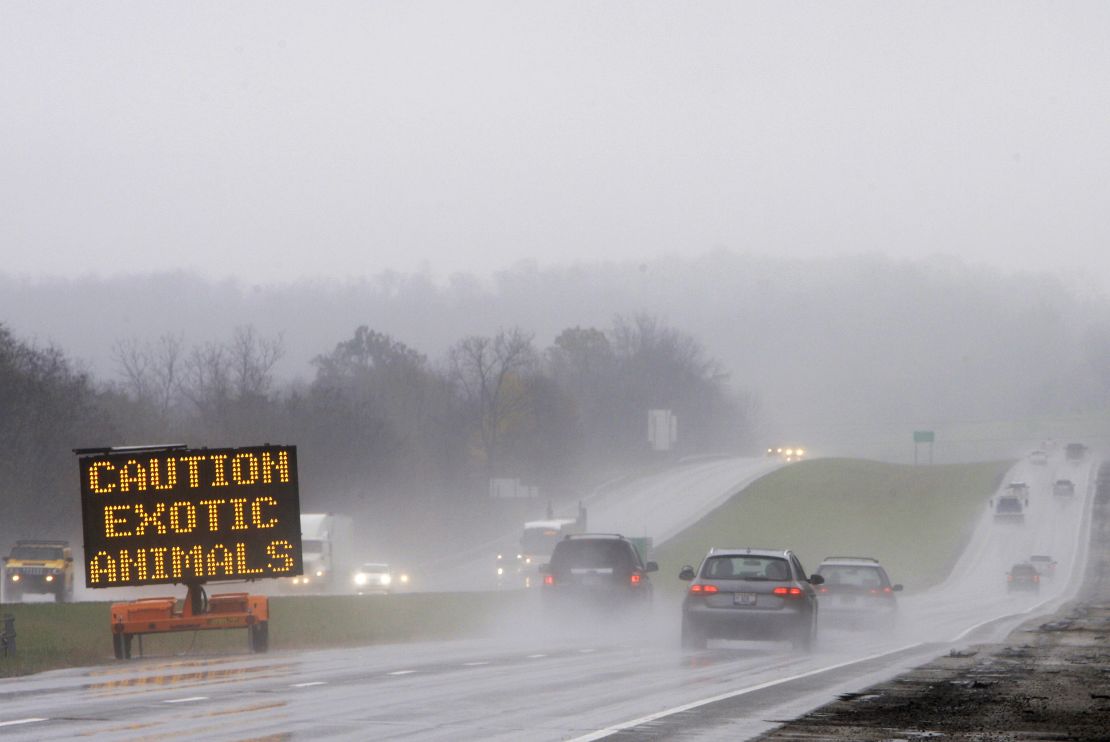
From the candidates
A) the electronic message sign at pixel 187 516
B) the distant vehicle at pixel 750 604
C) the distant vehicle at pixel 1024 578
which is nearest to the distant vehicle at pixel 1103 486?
the distant vehicle at pixel 1024 578

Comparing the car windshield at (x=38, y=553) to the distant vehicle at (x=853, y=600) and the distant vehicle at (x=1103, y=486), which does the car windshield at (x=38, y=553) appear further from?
the distant vehicle at (x=1103, y=486)

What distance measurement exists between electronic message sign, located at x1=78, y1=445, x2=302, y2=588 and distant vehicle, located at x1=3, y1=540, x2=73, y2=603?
26.1m

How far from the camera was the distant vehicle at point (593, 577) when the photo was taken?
1222 inches

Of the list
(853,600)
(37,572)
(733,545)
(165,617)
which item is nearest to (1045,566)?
(733,545)

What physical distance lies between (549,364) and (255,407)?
8410 centimetres

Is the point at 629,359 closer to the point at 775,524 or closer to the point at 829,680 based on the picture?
the point at 775,524

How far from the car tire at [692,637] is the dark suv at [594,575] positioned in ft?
20.5

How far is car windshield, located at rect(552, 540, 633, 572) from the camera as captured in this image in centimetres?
3127

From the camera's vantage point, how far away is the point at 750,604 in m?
24.1

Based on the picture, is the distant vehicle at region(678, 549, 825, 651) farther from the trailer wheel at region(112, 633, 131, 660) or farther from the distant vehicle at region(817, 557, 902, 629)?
the distant vehicle at region(817, 557, 902, 629)

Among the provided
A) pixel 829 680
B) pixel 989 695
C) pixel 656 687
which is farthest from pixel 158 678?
pixel 989 695

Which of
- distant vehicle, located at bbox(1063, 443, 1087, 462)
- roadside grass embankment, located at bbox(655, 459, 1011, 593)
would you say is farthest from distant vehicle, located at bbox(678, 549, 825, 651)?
distant vehicle, located at bbox(1063, 443, 1087, 462)

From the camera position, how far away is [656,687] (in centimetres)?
1748

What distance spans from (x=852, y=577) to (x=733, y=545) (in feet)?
218
